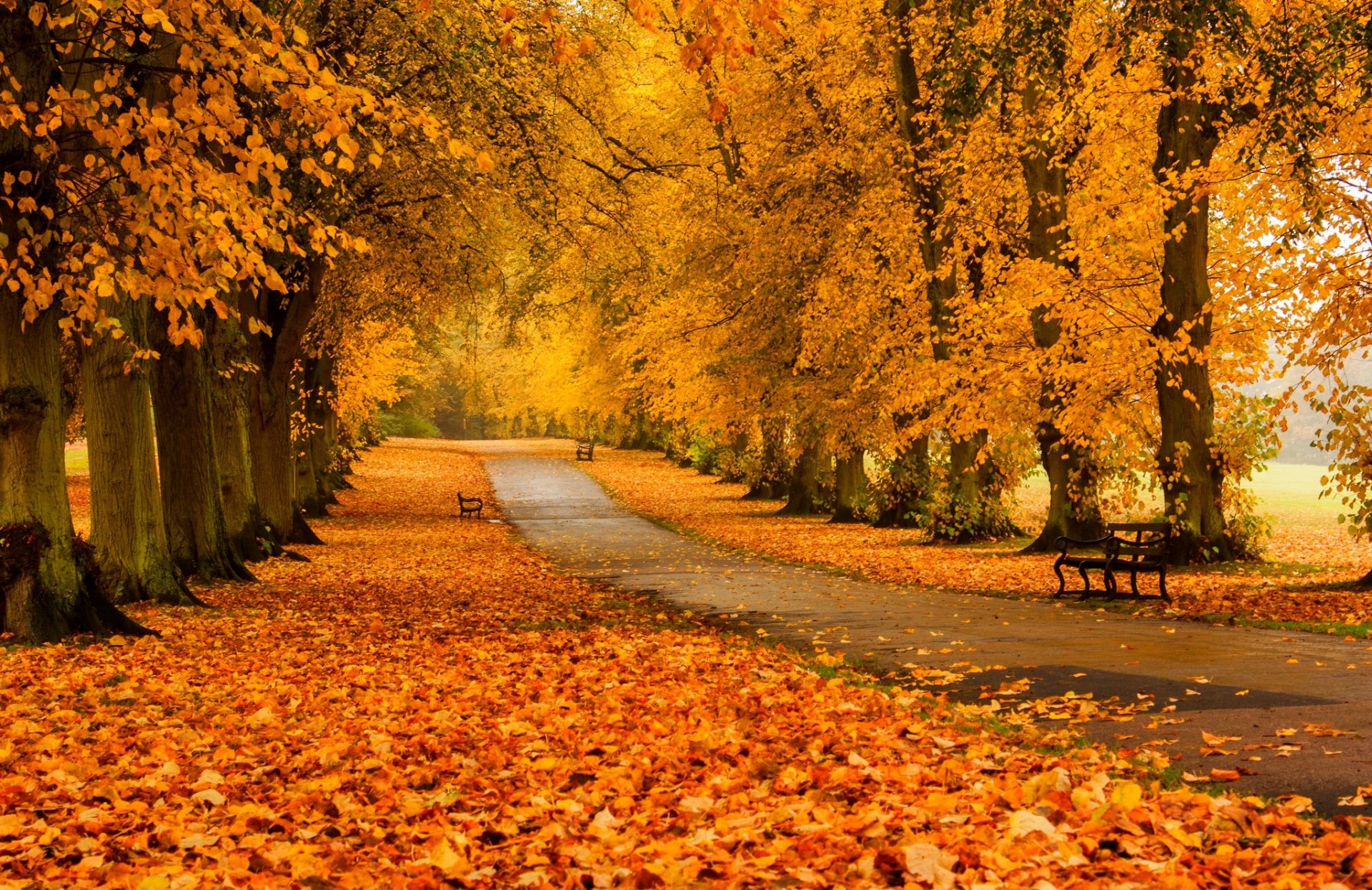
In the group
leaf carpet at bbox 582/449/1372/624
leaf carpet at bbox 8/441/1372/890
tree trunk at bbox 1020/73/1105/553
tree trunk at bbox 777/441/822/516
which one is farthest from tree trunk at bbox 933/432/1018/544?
leaf carpet at bbox 8/441/1372/890

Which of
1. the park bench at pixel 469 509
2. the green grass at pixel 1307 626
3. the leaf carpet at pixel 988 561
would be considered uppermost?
the park bench at pixel 469 509

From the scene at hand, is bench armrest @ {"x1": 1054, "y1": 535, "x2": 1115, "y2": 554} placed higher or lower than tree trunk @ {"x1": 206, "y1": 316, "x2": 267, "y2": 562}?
lower

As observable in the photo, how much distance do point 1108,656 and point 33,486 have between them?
29.3ft

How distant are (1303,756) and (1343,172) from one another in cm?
1118

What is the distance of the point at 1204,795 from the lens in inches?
198

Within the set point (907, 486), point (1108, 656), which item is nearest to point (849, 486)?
point (907, 486)

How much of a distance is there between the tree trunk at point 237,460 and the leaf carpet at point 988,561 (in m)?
9.22

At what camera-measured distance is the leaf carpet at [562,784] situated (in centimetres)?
454

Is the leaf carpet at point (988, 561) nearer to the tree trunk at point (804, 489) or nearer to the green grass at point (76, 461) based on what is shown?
the tree trunk at point (804, 489)

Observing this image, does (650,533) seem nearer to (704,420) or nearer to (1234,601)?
(704,420)

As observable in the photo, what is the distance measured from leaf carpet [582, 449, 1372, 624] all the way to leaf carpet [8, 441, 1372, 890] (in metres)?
5.96

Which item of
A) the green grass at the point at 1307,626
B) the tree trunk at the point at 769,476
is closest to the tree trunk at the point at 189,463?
the green grass at the point at 1307,626

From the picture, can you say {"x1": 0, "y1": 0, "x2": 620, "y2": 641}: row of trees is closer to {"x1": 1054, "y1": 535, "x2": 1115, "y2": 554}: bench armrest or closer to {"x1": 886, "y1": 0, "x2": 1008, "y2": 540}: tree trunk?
{"x1": 886, "y1": 0, "x2": 1008, "y2": 540}: tree trunk

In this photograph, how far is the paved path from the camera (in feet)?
20.0
